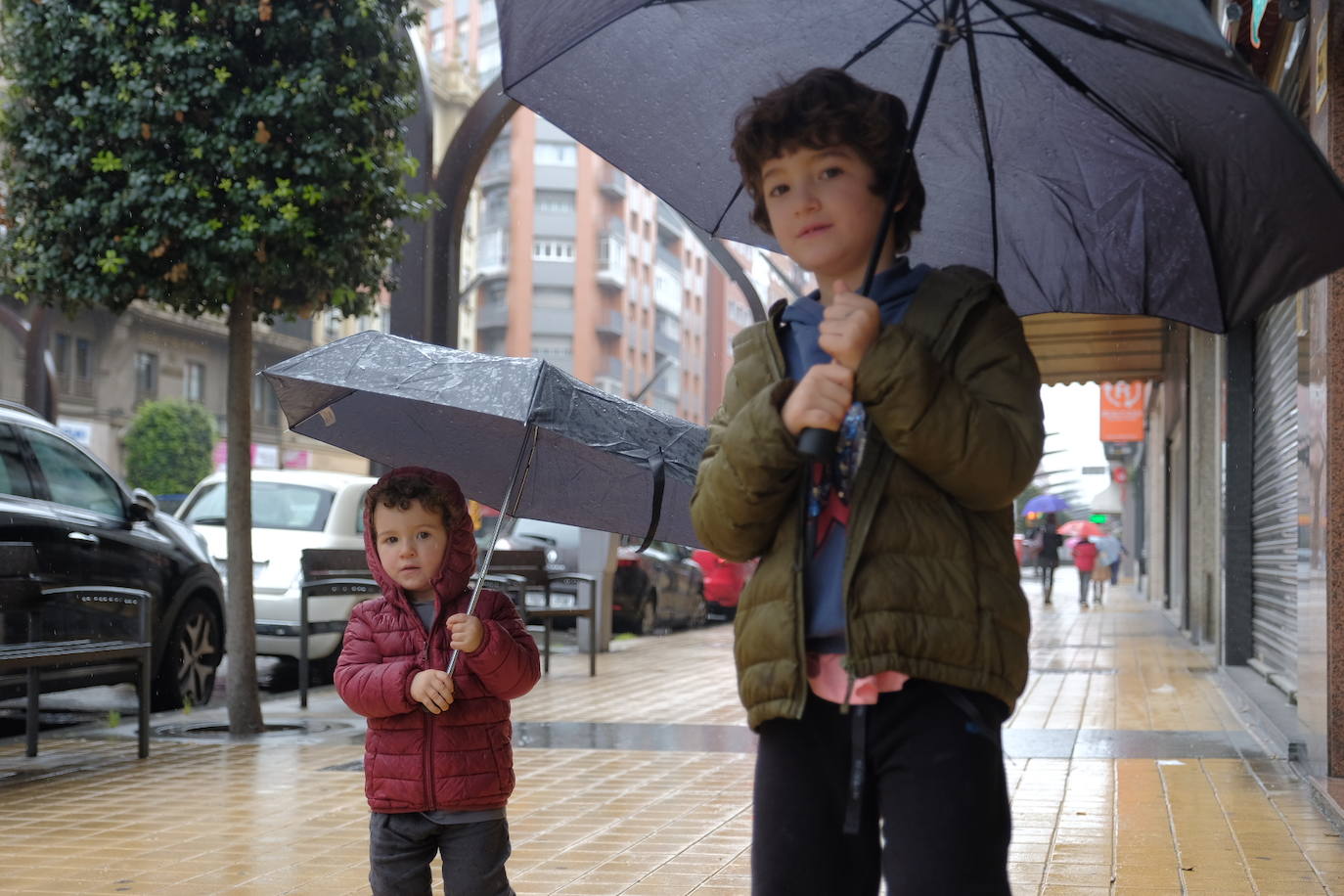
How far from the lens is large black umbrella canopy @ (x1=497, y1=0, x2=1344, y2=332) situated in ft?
9.28

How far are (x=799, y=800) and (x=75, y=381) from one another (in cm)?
5437

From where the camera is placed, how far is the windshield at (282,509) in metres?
12.5

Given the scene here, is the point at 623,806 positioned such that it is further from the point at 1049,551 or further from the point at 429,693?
the point at 1049,551

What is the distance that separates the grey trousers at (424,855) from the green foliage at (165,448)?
52026 mm

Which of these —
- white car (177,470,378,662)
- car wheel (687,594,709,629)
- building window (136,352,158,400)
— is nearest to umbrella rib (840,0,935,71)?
white car (177,470,378,662)

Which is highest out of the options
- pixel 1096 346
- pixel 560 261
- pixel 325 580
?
pixel 560 261

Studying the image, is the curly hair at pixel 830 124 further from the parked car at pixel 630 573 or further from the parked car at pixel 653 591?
the parked car at pixel 653 591

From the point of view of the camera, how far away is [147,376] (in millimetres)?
57188

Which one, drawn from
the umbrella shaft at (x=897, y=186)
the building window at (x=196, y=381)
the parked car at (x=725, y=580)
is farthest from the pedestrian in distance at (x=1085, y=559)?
the building window at (x=196, y=381)

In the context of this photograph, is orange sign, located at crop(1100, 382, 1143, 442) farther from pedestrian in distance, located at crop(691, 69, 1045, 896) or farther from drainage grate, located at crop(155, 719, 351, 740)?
pedestrian in distance, located at crop(691, 69, 1045, 896)

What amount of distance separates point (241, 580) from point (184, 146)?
89.7 inches

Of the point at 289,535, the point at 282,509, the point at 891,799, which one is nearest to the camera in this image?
the point at 891,799

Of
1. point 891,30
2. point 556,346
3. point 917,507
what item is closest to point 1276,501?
point 891,30

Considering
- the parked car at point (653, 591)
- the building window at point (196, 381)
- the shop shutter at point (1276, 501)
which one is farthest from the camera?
the building window at point (196, 381)
